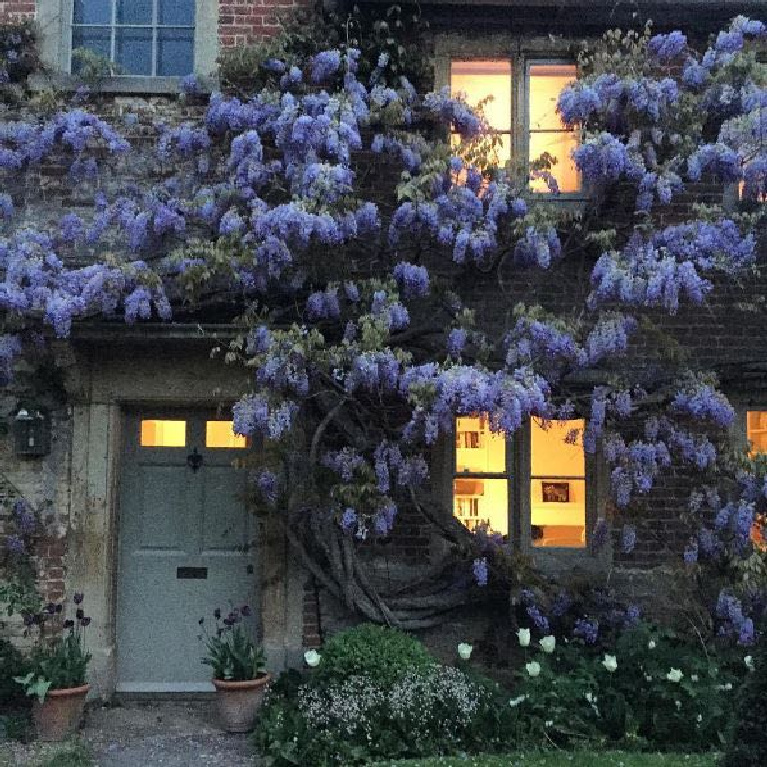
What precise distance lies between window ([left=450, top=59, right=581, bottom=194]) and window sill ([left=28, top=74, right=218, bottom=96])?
2270 millimetres

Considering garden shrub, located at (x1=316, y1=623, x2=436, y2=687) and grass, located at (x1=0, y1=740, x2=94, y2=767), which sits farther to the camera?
garden shrub, located at (x1=316, y1=623, x2=436, y2=687)

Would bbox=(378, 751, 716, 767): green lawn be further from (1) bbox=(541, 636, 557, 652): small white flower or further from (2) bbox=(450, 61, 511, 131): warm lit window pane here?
(2) bbox=(450, 61, 511, 131): warm lit window pane

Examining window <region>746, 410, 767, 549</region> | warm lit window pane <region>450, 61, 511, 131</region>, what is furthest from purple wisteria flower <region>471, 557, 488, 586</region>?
warm lit window pane <region>450, 61, 511, 131</region>

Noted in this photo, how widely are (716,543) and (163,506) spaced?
464cm

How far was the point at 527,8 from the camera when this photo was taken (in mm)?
8258

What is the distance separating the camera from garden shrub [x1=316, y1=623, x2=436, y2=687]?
669 centimetres

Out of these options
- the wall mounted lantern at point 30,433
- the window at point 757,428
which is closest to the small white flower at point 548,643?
the window at point 757,428

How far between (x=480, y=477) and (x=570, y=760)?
8.84ft

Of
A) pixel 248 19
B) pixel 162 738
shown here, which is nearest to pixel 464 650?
pixel 162 738

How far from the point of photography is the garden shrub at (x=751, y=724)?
4143 millimetres

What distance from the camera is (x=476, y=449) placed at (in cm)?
821

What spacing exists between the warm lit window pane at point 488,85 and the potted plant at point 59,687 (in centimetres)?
542

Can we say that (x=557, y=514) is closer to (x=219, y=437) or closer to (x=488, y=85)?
(x=219, y=437)

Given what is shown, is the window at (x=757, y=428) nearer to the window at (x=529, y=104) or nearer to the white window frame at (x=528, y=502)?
the white window frame at (x=528, y=502)
